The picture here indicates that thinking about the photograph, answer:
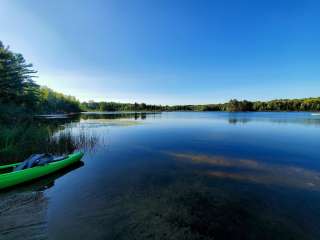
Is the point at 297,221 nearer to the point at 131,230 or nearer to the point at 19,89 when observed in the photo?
the point at 131,230

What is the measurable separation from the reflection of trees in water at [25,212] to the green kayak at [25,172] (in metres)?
0.24

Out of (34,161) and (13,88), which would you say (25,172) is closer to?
(34,161)

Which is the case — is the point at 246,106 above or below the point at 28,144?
above

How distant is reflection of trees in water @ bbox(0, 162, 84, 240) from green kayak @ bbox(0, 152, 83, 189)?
24 cm

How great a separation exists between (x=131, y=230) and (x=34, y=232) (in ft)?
6.94

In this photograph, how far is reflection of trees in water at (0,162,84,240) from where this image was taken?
351 cm

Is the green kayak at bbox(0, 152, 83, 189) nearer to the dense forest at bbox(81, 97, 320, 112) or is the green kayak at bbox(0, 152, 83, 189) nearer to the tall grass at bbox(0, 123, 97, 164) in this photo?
the tall grass at bbox(0, 123, 97, 164)

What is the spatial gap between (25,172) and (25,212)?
7.05 ft

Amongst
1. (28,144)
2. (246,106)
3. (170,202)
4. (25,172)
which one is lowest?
(170,202)

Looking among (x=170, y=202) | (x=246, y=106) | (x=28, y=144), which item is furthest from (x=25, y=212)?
(x=246, y=106)

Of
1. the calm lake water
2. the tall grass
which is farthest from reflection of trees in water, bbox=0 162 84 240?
the tall grass

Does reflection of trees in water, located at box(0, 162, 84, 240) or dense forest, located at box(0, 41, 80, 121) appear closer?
reflection of trees in water, located at box(0, 162, 84, 240)

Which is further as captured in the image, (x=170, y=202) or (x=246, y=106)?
(x=246, y=106)

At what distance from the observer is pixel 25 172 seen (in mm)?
5859
